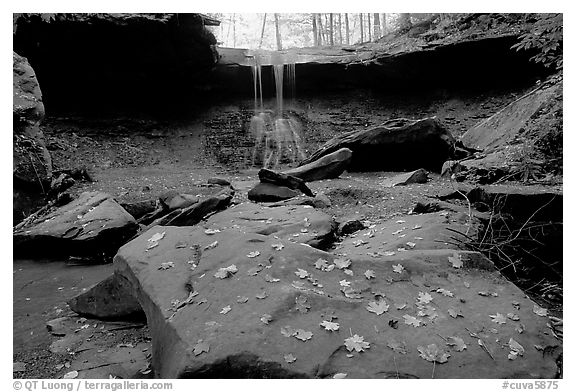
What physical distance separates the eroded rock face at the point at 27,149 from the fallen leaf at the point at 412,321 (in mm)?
7831

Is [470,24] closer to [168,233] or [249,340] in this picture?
[168,233]

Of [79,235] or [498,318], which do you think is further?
[79,235]

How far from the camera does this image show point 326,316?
107 inches

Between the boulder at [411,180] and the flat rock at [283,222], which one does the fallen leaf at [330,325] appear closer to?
the flat rock at [283,222]

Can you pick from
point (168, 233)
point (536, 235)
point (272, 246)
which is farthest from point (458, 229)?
point (168, 233)

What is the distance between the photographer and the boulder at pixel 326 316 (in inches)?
94.4

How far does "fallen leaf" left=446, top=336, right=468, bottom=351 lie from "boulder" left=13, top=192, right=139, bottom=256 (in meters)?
5.48

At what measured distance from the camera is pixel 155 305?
303cm

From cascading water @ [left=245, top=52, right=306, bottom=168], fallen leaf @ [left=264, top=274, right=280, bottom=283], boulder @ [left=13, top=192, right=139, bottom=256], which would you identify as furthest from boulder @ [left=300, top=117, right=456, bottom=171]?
fallen leaf @ [left=264, top=274, right=280, bottom=283]

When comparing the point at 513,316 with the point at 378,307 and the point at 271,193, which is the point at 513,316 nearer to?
the point at 378,307

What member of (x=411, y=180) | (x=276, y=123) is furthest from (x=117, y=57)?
(x=411, y=180)

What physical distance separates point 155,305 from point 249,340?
0.96 m

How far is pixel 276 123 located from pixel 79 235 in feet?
38.4

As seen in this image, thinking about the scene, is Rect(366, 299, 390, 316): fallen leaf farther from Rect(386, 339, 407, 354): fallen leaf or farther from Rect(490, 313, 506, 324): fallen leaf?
Rect(490, 313, 506, 324): fallen leaf
